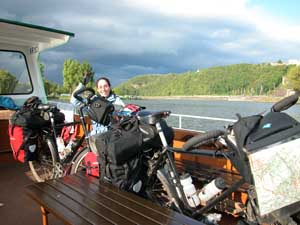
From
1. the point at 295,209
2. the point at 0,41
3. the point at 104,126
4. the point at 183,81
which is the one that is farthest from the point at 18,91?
the point at 183,81

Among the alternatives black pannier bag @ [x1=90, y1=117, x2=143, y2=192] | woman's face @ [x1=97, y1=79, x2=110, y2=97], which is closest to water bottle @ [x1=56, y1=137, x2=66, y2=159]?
woman's face @ [x1=97, y1=79, x2=110, y2=97]

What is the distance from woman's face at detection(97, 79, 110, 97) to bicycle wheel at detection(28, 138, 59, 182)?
2.96ft

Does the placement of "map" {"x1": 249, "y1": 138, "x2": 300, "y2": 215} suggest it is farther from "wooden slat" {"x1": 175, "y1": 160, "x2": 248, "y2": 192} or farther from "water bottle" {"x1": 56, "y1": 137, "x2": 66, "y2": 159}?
"water bottle" {"x1": 56, "y1": 137, "x2": 66, "y2": 159}

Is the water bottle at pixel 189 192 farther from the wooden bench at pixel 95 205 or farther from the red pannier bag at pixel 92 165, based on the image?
the red pannier bag at pixel 92 165

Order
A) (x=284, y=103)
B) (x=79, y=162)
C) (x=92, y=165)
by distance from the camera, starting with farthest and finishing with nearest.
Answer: (x=79, y=162), (x=92, y=165), (x=284, y=103)

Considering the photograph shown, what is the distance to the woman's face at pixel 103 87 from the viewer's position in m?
3.57

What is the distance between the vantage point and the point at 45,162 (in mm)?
3854

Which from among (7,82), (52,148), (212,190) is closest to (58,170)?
(52,148)

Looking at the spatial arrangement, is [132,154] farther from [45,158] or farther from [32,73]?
[32,73]

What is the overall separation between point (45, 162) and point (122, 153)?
6.91 ft

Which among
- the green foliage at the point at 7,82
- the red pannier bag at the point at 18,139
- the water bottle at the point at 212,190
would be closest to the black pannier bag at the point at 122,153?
the water bottle at the point at 212,190

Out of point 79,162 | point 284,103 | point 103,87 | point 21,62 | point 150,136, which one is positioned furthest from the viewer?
point 21,62

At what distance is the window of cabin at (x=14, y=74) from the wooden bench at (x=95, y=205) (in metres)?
3.63

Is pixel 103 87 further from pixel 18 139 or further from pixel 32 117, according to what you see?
pixel 18 139
